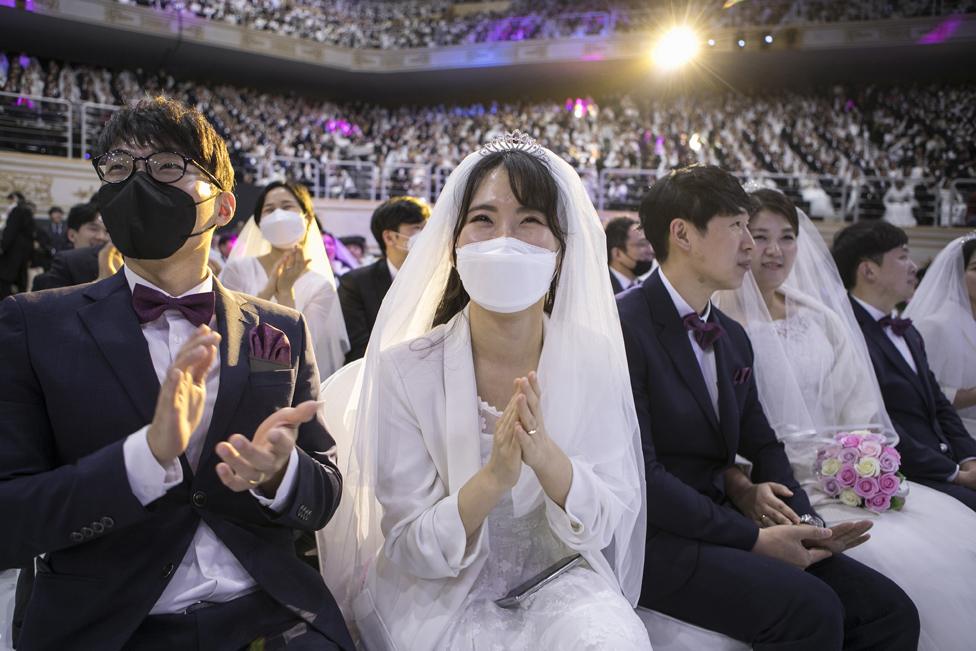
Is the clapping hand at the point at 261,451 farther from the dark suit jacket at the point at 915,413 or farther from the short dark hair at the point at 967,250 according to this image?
the short dark hair at the point at 967,250

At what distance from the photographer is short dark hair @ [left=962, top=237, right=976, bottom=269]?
4.37m

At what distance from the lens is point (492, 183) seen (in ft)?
6.49

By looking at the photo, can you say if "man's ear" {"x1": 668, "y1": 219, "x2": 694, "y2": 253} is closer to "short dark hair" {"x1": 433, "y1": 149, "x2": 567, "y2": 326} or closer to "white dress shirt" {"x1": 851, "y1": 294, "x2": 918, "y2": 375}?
"short dark hair" {"x1": 433, "y1": 149, "x2": 567, "y2": 326}

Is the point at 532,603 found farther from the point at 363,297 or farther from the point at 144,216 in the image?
the point at 363,297

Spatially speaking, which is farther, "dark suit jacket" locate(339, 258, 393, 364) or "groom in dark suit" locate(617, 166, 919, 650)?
"dark suit jacket" locate(339, 258, 393, 364)

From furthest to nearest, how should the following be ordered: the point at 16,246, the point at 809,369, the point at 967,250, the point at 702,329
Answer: the point at 16,246
the point at 967,250
the point at 809,369
the point at 702,329

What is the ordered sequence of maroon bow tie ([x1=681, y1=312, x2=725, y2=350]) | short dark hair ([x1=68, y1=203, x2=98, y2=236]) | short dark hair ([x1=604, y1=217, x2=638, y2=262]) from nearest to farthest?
maroon bow tie ([x1=681, y1=312, x2=725, y2=350])
short dark hair ([x1=68, y1=203, x2=98, y2=236])
short dark hair ([x1=604, y1=217, x2=638, y2=262])

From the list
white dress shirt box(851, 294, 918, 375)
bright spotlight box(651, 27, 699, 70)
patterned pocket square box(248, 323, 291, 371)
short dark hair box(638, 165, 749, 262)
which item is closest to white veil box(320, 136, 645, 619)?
patterned pocket square box(248, 323, 291, 371)

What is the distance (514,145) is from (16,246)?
7.34 m

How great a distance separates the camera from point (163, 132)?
64.3 inches

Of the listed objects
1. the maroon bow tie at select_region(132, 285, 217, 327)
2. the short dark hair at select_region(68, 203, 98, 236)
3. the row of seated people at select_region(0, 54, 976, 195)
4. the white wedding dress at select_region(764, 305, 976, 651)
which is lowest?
the white wedding dress at select_region(764, 305, 976, 651)

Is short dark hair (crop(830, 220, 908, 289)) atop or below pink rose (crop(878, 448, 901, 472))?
atop

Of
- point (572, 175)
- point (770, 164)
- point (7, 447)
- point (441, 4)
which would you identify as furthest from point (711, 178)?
point (441, 4)

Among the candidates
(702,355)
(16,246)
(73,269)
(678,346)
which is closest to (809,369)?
(702,355)
